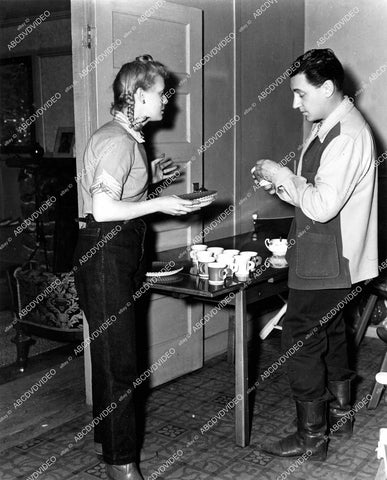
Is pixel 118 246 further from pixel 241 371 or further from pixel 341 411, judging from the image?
pixel 341 411

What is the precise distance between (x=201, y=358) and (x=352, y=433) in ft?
4.05

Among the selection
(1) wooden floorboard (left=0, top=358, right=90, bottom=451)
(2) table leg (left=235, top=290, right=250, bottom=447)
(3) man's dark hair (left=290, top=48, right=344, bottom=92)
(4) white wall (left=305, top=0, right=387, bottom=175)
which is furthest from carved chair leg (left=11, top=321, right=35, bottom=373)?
(4) white wall (left=305, top=0, right=387, bottom=175)

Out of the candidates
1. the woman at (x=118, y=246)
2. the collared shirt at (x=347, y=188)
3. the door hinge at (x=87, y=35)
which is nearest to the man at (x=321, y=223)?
the collared shirt at (x=347, y=188)

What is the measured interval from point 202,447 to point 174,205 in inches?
49.8

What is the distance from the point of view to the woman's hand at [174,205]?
2.81 metres

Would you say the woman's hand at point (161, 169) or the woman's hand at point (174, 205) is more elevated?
the woman's hand at point (161, 169)

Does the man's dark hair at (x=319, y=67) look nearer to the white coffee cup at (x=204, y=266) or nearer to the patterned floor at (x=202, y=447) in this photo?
the white coffee cup at (x=204, y=266)

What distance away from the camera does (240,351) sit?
10.5 ft

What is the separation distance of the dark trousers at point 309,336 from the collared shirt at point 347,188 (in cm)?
17

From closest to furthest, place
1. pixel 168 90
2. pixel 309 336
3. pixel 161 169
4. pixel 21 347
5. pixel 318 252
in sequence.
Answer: pixel 318 252, pixel 309 336, pixel 161 169, pixel 168 90, pixel 21 347

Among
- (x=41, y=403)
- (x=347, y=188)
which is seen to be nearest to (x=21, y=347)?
(x=41, y=403)

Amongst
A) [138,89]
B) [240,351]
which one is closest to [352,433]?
[240,351]

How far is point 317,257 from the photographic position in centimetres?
297

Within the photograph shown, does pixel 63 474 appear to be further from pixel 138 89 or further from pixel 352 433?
pixel 138 89
